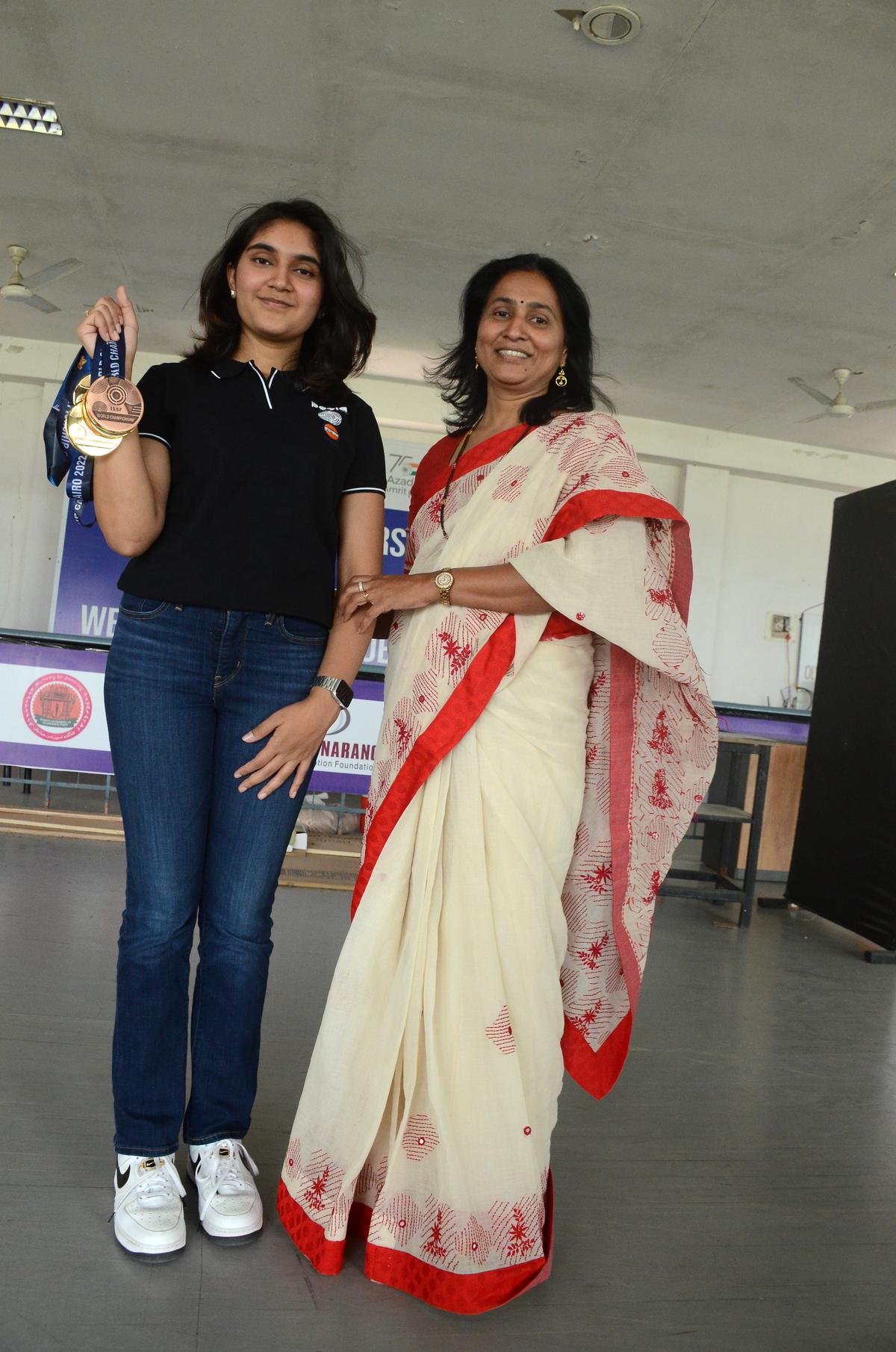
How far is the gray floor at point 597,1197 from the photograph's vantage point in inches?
52.5

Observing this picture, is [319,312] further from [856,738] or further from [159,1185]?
[856,738]

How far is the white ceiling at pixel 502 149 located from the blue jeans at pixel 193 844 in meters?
2.99

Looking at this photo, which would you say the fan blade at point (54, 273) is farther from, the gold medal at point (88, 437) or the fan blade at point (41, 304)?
the gold medal at point (88, 437)

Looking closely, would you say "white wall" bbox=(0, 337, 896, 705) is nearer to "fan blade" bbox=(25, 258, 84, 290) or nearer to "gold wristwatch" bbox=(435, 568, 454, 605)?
"fan blade" bbox=(25, 258, 84, 290)

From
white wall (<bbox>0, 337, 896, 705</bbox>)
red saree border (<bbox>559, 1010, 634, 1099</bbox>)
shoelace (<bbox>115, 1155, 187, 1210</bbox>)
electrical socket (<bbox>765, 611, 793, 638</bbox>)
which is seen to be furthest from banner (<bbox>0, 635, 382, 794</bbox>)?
electrical socket (<bbox>765, 611, 793, 638</bbox>)

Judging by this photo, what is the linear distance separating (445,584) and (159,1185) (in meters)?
0.96

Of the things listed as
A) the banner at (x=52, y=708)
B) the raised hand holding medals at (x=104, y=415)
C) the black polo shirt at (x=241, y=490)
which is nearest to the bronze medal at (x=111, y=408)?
the raised hand holding medals at (x=104, y=415)

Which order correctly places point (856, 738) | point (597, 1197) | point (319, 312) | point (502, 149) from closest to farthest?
point (319, 312) < point (597, 1197) < point (856, 738) < point (502, 149)

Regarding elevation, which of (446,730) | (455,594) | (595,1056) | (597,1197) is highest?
(455,594)

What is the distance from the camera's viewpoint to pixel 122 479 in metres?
1.38

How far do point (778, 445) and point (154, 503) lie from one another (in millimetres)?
8780

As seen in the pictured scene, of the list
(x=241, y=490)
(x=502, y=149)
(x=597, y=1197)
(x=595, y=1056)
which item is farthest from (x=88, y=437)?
(x=502, y=149)

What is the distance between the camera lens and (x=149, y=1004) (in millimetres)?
1474

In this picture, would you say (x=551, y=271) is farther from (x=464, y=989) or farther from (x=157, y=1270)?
(x=157, y=1270)
